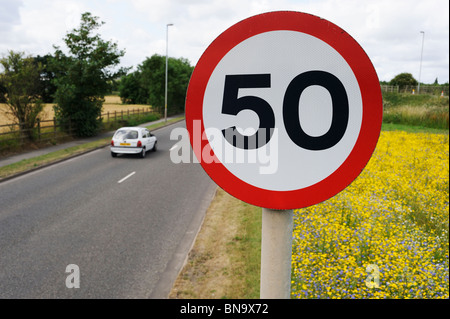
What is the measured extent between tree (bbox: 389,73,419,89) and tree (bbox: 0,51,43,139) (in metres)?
65.0

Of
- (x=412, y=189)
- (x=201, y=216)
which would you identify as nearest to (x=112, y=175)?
(x=201, y=216)

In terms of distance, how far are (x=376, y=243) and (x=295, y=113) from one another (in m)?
4.88

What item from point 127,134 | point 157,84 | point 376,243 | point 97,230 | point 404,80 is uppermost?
point 404,80

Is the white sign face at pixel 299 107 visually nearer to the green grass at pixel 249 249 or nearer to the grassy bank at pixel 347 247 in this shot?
the grassy bank at pixel 347 247

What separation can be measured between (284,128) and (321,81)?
0.19 meters

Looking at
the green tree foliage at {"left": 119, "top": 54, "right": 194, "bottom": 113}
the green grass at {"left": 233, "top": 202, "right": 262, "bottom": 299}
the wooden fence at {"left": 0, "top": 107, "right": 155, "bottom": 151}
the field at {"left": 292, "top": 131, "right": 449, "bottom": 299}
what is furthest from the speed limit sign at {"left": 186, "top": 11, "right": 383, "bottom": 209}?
the green tree foliage at {"left": 119, "top": 54, "right": 194, "bottom": 113}

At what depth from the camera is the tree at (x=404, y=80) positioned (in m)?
66.3

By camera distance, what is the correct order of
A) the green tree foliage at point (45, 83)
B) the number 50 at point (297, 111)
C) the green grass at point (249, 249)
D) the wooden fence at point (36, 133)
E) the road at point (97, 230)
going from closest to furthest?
1. the number 50 at point (297, 111)
2. the green grass at point (249, 249)
3. the road at point (97, 230)
4. the wooden fence at point (36, 133)
5. the green tree foliage at point (45, 83)

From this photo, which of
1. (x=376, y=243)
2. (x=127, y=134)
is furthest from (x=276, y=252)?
(x=127, y=134)

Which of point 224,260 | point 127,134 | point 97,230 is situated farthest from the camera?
point 127,134

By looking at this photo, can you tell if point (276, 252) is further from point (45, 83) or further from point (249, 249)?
point (45, 83)

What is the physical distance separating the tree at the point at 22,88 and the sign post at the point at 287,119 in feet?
62.8

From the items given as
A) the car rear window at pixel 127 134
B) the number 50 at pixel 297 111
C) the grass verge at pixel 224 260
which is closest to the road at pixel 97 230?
the grass verge at pixel 224 260

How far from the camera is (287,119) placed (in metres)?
1.12
